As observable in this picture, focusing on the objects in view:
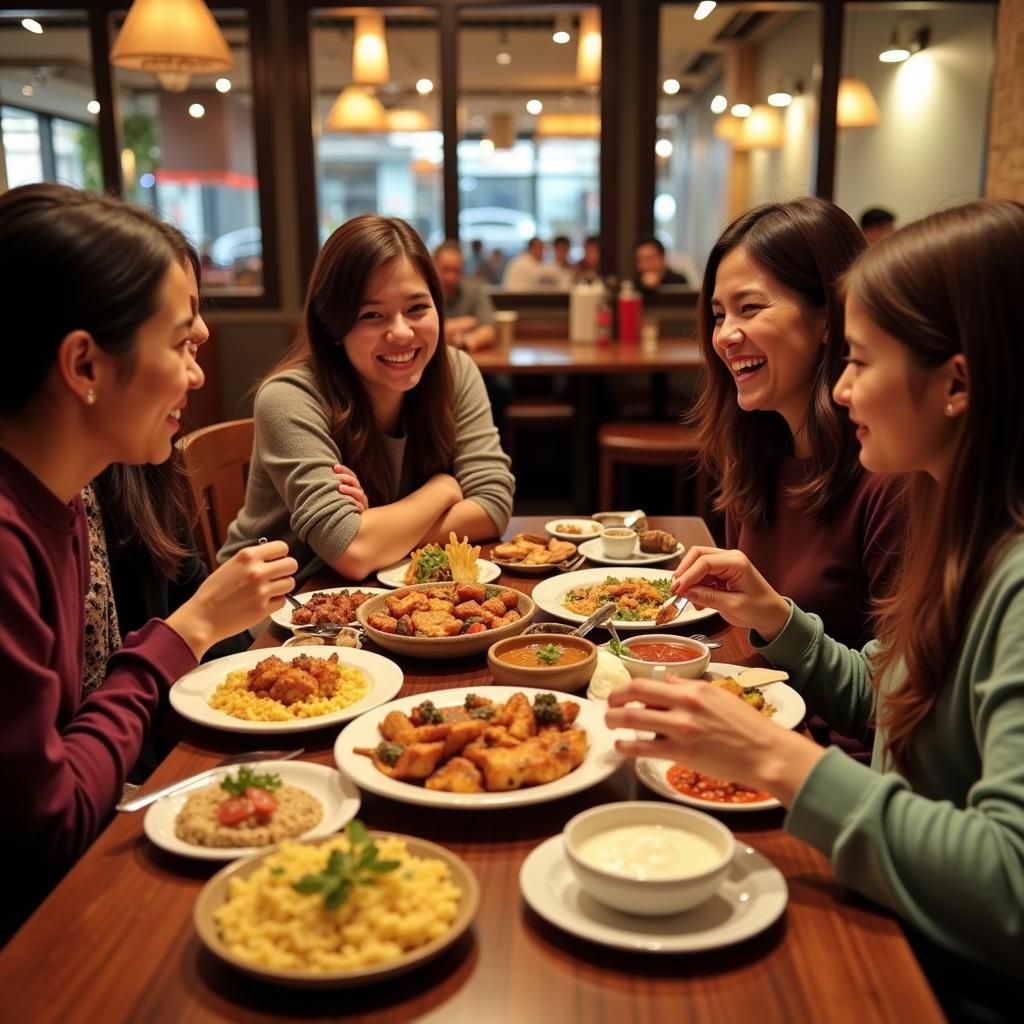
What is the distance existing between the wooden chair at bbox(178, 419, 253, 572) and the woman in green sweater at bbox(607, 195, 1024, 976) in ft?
5.20

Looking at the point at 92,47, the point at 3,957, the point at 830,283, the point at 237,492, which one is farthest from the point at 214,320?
the point at 3,957

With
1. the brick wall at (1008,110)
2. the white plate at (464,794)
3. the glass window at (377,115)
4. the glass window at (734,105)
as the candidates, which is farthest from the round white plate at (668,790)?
the glass window at (734,105)

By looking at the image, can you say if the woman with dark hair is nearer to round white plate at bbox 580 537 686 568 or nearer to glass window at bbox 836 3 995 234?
round white plate at bbox 580 537 686 568

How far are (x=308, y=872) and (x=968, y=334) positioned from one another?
34.8 inches

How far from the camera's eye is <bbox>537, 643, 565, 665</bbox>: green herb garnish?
1.56m

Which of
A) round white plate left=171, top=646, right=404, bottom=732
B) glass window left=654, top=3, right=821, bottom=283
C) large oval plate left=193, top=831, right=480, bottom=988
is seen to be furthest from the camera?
glass window left=654, top=3, right=821, bottom=283

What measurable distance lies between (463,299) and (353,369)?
3.93 meters

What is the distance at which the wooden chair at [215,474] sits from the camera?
98.0 inches

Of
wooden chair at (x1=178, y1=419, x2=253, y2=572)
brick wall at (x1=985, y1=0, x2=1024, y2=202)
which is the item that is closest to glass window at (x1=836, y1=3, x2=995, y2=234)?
brick wall at (x1=985, y1=0, x2=1024, y2=202)

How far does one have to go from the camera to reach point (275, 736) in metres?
1.45

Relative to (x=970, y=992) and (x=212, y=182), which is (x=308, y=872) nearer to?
(x=970, y=992)

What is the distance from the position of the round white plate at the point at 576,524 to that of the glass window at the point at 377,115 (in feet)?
3.00

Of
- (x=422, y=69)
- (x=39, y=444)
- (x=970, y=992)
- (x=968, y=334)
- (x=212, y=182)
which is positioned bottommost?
(x=970, y=992)

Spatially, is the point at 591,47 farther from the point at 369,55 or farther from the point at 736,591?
the point at 736,591
